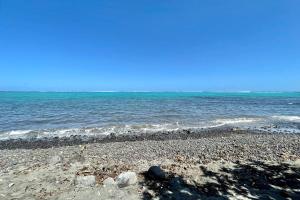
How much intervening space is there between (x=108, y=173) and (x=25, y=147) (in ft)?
30.1

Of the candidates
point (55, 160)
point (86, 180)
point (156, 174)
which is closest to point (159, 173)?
point (156, 174)

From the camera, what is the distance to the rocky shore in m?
6.77

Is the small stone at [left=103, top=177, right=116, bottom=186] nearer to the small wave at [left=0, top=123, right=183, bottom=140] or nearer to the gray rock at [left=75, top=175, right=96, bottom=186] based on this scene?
the gray rock at [left=75, top=175, right=96, bottom=186]

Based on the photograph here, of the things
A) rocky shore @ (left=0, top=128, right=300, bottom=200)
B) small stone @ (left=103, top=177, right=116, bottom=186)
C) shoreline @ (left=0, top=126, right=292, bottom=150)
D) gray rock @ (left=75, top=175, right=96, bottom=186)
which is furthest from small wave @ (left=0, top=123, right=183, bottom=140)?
small stone @ (left=103, top=177, right=116, bottom=186)

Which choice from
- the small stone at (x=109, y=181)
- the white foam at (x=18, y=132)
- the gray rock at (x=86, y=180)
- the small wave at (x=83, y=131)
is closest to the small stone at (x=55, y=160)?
the gray rock at (x=86, y=180)

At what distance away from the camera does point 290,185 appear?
717 centimetres

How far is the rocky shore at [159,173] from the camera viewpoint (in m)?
6.77

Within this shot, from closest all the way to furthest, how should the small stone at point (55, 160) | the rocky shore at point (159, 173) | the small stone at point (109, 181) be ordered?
the rocky shore at point (159, 173) → the small stone at point (109, 181) → the small stone at point (55, 160)

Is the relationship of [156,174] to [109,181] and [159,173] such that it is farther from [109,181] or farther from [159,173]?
[109,181]

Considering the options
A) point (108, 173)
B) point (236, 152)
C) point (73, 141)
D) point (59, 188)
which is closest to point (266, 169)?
point (236, 152)

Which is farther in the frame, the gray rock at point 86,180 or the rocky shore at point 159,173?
the gray rock at point 86,180

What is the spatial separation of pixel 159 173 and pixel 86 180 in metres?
2.41

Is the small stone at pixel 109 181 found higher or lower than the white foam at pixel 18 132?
higher

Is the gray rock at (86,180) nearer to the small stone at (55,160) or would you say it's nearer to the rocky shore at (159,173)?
the rocky shore at (159,173)
